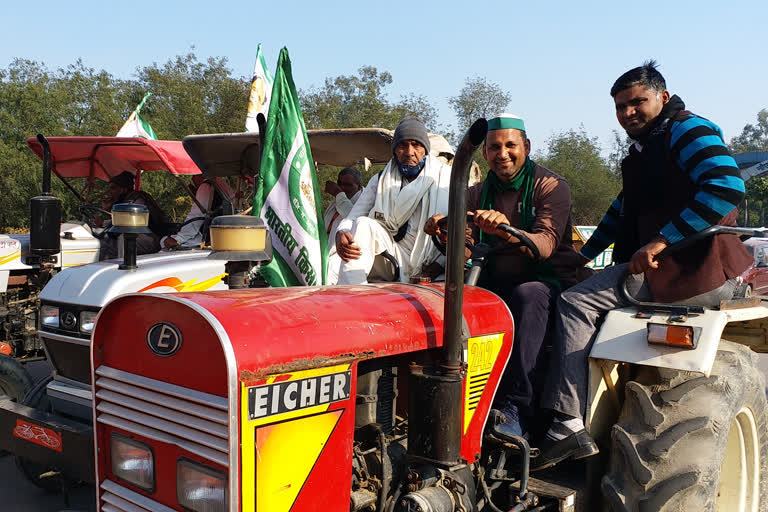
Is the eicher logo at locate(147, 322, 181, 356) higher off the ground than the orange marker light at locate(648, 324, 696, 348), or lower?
higher

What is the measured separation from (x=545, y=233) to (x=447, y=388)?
125 cm

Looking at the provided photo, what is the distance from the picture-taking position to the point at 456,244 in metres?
1.93

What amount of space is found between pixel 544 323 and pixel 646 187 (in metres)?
0.92

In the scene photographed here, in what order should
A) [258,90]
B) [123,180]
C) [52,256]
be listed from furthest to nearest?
1. [258,90]
2. [123,180]
3. [52,256]

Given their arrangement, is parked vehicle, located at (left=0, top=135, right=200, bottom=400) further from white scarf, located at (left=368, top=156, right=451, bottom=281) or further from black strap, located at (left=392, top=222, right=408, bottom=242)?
black strap, located at (left=392, top=222, right=408, bottom=242)

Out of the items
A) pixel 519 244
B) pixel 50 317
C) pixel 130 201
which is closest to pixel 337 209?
pixel 130 201

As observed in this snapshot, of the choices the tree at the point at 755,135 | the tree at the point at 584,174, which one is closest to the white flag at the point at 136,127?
the tree at the point at 584,174

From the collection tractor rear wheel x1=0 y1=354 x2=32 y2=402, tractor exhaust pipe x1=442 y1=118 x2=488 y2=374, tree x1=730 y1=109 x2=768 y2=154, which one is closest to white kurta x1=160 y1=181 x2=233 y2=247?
tractor rear wheel x1=0 y1=354 x2=32 y2=402

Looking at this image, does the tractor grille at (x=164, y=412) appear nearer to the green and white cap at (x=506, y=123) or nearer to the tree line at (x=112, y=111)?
the green and white cap at (x=506, y=123)

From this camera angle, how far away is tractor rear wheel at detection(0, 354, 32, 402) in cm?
470

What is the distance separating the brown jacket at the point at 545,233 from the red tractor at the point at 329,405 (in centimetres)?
49

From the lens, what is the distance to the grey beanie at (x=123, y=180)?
7723mm

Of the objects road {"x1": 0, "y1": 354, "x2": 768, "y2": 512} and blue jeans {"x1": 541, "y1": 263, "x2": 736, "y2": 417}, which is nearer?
blue jeans {"x1": 541, "y1": 263, "x2": 736, "y2": 417}

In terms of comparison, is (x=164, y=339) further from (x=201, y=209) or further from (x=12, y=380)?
(x=201, y=209)
